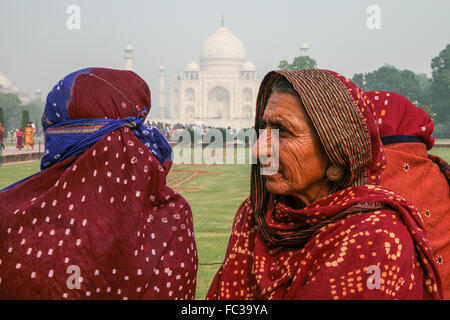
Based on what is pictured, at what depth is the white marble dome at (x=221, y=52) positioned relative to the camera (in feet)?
155

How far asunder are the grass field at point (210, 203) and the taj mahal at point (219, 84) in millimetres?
35603

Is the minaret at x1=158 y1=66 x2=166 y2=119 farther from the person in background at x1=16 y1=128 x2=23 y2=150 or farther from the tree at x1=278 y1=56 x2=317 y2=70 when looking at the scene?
the person in background at x1=16 y1=128 x2=23 y2=150

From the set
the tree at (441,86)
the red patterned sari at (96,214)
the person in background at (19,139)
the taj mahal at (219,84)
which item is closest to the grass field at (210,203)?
the red patterned sari at (96,214)

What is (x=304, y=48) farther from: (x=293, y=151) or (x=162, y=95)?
(x=293, y=151)

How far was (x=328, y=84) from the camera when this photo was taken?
1252mm

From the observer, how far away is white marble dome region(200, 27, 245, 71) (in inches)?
1864

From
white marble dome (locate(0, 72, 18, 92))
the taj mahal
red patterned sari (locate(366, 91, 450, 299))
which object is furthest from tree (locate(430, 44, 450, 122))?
white marble dome (locate(0, 72, 18, 92))

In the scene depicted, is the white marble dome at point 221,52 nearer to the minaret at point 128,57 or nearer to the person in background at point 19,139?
the minaret at point 128,57

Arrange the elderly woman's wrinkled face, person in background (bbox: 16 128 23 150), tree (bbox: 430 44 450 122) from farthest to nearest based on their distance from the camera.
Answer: tree (bbox: 430 44 450 122) → person in background (bbox: 16 128 23 150) → the elderly woman's wrinkled face

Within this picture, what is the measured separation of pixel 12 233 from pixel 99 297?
306mm

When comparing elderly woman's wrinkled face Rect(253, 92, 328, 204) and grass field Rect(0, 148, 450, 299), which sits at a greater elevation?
elderly woman's wrinkled face Rect(253, 92, 328, 204)

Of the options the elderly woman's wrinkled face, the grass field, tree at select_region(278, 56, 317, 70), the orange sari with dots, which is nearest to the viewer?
the orange sari with dots

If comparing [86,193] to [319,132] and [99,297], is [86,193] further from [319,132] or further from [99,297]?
[319,132]

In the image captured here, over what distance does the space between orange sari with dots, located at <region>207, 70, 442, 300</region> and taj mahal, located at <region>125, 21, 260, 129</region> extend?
44.2 m
